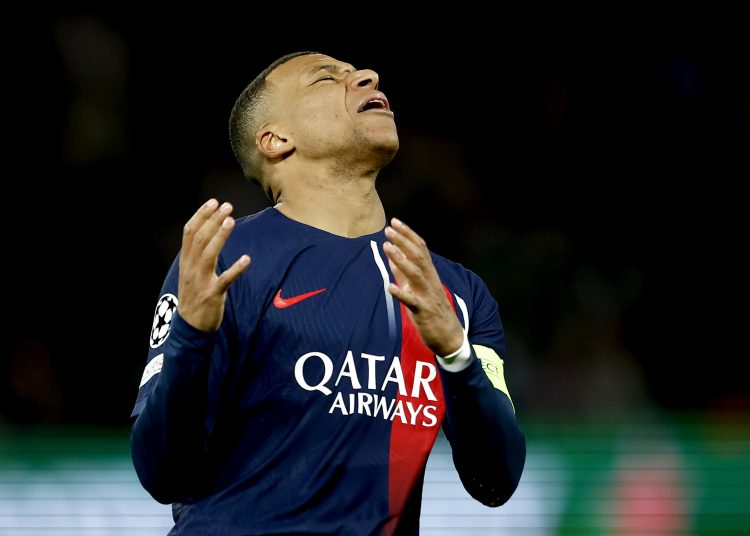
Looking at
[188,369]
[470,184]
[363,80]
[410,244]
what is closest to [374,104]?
[363,80]

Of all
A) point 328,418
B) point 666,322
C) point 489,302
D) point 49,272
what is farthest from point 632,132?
point 328,418

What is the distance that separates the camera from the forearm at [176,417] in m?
3.06

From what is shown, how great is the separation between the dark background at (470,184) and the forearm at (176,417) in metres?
5.00

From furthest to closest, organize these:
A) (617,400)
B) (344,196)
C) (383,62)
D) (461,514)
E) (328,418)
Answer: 1. (383,62)
2. (617,400)
3. (461,514)
4. (344,196)
5. (328,418)

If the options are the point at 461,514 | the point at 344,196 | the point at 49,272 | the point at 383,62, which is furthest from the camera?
the point at 383,62

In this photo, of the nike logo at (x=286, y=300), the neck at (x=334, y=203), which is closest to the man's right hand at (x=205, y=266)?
the nike logo at (x=286, y=300)

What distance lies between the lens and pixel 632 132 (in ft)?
30.2

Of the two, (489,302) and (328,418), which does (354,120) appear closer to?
(489,302)

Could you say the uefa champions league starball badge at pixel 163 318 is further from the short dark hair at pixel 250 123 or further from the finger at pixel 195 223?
the short dark hair at pixel 250 123

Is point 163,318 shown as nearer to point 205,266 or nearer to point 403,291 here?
point 205,266

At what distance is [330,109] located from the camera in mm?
3928

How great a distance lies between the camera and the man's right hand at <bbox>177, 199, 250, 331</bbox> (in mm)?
3008

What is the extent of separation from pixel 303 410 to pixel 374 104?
114 centimetres

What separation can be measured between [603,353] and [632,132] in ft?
6.39
